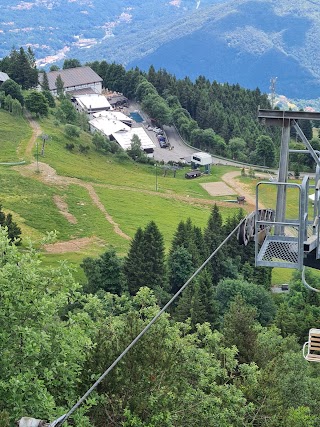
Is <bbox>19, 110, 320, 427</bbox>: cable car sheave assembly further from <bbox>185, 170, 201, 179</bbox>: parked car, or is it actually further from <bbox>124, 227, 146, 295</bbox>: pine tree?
<bbox>185, 170, 201, 179</bbox>: parked car

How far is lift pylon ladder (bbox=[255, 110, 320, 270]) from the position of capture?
47.3 ft

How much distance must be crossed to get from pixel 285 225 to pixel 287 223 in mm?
184

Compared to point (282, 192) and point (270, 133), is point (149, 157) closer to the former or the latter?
point (270, 133)

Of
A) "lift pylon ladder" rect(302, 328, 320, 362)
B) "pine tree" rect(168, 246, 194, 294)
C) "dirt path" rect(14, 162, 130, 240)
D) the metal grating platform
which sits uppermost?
the metal grating platform

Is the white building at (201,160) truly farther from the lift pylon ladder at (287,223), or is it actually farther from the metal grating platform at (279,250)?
the metal grating platform at (279,250)

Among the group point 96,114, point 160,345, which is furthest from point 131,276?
point 96,114

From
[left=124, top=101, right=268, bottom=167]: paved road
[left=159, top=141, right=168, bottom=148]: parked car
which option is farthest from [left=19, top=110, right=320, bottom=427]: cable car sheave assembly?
[left=159, top=141, right=168, bottom=148]: parked car

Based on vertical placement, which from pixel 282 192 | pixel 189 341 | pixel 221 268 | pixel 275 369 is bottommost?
pixel 221 268

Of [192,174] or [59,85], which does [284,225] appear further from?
[59,85]

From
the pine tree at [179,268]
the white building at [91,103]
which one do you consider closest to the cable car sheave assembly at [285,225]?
the pine tree at [179,268]

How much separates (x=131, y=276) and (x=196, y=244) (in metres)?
9.74

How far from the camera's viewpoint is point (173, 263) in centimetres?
6297

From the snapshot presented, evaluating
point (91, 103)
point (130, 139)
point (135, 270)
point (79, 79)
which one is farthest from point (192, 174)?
point (135, 270)

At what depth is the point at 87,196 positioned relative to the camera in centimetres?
8888
